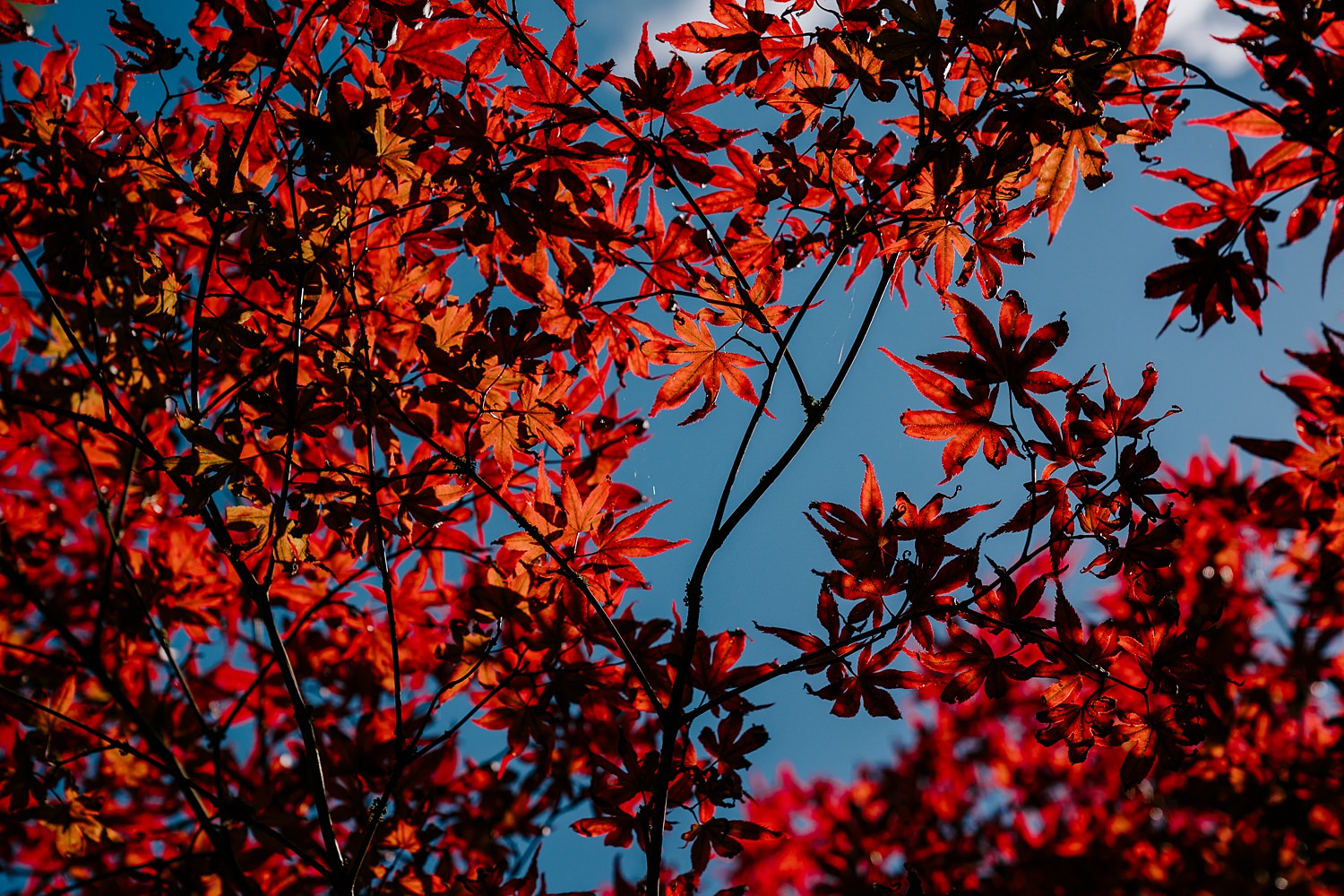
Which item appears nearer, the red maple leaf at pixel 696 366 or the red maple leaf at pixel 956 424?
the red maple leaf at pixel 956 424

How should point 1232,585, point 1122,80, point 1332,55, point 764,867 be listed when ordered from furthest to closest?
point 764,867
point 1232,585
point 1122,80
point 1332,55

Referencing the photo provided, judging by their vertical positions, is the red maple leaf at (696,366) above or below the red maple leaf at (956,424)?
above

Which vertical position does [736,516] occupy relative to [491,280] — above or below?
below

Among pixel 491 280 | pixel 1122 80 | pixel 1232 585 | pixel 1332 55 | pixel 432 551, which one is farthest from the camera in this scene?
pixel 1232 585

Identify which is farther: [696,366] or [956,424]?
[696,366]

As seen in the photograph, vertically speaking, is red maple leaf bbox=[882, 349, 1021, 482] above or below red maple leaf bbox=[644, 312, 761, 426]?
below

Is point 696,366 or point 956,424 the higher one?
point 696,366

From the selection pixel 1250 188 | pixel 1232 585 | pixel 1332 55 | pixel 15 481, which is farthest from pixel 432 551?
pixel 1232 585

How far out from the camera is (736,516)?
1517 millimetres

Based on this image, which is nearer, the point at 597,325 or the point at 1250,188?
the point at 1250,188

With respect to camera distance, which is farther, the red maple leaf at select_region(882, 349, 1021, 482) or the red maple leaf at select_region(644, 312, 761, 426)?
the red maple leaf at select_region(644, 312, 761, 426)

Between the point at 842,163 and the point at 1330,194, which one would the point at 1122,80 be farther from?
the point at 842,163

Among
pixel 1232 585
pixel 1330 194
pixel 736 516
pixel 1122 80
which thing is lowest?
pixel 736 516

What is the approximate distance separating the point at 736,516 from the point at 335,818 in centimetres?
167
